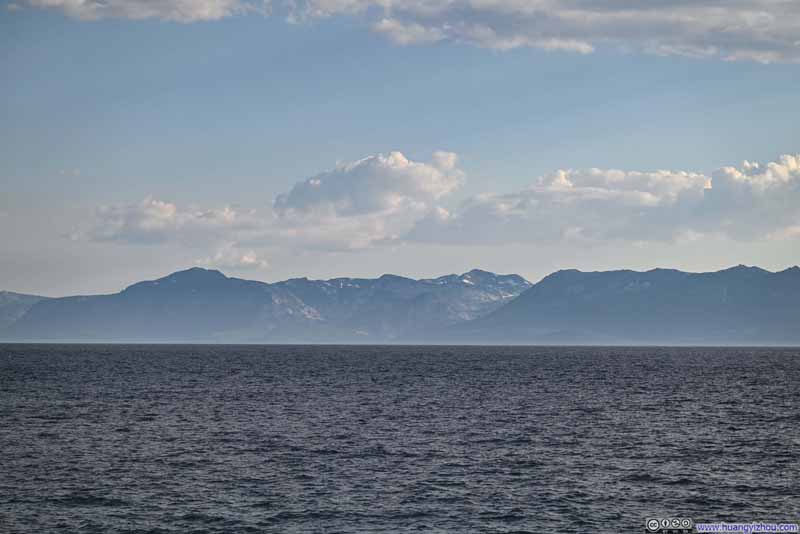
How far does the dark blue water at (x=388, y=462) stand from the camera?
4572 cm

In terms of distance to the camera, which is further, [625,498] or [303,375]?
[303,375]

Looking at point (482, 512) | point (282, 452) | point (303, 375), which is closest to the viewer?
point (482, 512)

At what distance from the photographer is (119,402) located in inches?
3996

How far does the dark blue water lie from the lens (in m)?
45.7

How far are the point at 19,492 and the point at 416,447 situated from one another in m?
29.5

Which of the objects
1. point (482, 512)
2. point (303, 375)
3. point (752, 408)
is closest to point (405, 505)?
point (482, 512)

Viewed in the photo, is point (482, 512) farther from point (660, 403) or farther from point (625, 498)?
point (660, 403)

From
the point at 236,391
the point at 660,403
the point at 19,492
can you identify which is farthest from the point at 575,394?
the point at 19,492

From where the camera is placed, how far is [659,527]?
141 feet

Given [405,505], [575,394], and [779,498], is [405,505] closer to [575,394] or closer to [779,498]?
[779,498]

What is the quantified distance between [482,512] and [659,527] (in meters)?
9.40

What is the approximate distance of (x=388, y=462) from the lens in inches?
2382

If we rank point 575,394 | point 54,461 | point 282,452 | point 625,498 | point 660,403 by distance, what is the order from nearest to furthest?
point 625,498 < point 54,461 < point 282,452 < point 660,403 < point 575,394

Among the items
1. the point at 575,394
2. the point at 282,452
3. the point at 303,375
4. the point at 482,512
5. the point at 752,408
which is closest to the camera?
the point at 482,512
